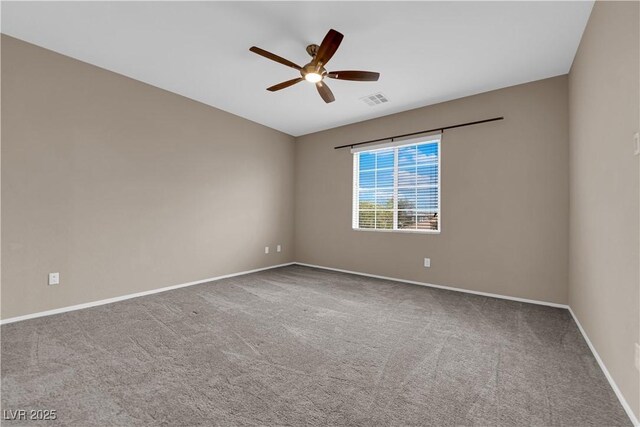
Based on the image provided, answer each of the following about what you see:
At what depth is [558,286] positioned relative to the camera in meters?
3.10

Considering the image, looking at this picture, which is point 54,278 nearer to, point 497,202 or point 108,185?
Result: point 108,185

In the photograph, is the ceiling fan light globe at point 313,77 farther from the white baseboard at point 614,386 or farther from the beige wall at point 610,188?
the white baseboard at point 614,386

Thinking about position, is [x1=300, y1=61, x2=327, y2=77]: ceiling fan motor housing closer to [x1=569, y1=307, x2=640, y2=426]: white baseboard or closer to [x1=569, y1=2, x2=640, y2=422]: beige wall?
[x1=569, y1=2, x2=640, y2=422]: beige wall

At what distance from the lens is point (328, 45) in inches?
85.8

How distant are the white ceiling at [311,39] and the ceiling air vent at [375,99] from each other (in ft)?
0.66

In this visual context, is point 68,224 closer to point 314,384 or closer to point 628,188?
point 314,384

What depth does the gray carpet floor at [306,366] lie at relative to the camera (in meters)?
1.43

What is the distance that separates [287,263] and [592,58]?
16.6 feet

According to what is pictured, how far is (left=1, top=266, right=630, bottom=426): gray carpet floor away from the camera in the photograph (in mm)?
1427

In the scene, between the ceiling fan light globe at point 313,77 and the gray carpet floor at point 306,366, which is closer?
the gray carpet floor at point 306,366

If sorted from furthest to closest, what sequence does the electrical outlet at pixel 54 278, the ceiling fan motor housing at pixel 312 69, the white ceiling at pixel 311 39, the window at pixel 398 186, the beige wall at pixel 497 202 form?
the window at pixel 398 186
the beige wall at pixel 497 202
the electrical outlet at pixel 54 278
the ceiling fan motor housing at pixel 312 69
the white ceiling at pixel 311 39

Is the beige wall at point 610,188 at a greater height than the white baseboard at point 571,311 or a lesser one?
greater

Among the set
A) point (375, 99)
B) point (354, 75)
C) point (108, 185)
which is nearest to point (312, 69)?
point (354, 75)

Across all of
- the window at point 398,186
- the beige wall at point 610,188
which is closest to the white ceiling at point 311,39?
the beige wall at point 610,188
